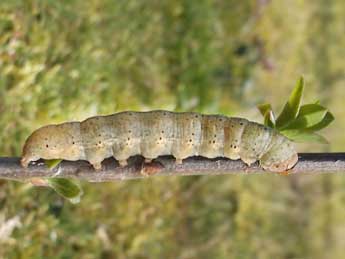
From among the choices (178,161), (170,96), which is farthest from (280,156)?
(170,96)

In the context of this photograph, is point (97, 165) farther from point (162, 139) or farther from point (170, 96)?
point (170, 96)

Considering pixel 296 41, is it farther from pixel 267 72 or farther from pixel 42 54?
pixel 42 54

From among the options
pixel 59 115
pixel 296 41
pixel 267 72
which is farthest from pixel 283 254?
pixel 59 115

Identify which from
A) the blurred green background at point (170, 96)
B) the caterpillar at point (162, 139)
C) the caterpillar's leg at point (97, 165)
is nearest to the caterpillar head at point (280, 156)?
the caterpillar at point (162, 139)

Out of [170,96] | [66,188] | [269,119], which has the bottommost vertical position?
[66,188]

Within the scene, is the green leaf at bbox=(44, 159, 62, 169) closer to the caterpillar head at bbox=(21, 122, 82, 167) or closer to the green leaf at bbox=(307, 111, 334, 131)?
the caterpillar head at bbox=(21, 122, 82, 167)

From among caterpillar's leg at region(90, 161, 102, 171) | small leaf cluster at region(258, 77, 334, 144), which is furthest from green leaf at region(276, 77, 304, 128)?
caterpillar's leg at region(90, 161, 102, 171)
